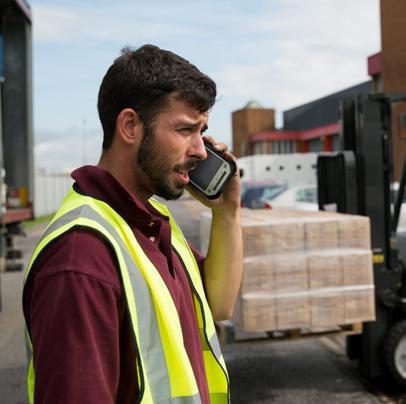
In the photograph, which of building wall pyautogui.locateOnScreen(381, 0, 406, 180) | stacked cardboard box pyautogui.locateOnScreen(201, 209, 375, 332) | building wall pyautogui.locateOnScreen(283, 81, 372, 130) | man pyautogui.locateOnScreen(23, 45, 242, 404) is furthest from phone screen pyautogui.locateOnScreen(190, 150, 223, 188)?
building wall pyautogui.locateOnScreen(283, 81, 372, 130)

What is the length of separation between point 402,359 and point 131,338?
436 centimetres

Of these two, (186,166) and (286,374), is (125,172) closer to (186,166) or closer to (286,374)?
(186,166)

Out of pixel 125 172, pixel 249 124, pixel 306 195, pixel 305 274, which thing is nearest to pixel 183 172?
pixel 125 172

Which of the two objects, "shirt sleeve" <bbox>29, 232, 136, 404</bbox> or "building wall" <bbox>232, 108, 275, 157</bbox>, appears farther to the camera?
"building wall" <bbox>232, 108, 275, 157</bbox>

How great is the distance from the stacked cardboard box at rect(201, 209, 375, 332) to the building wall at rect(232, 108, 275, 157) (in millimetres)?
59239

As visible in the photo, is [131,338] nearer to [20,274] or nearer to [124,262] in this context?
[124,262]

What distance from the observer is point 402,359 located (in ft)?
17.1

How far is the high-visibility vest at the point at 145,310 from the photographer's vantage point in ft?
4.56

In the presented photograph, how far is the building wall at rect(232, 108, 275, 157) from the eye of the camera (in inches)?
2527

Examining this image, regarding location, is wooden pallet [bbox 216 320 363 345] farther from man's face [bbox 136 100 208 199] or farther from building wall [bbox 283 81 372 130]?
building wall [bbox 283 81 372 130]

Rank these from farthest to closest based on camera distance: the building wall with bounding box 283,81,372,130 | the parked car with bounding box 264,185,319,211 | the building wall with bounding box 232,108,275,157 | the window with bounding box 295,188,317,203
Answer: the building wall with bounding box 232,108,275,157
the building wall with bounding box 283,81,372,130
the window with bounding box 295,188,317,203
the parked car with bounding box 264,185,319,211

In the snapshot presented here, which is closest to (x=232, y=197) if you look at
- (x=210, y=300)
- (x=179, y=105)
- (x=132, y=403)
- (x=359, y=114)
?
(x=210, y=300)

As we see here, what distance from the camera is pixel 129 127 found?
1.58m

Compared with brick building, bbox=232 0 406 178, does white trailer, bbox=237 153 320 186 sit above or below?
below
